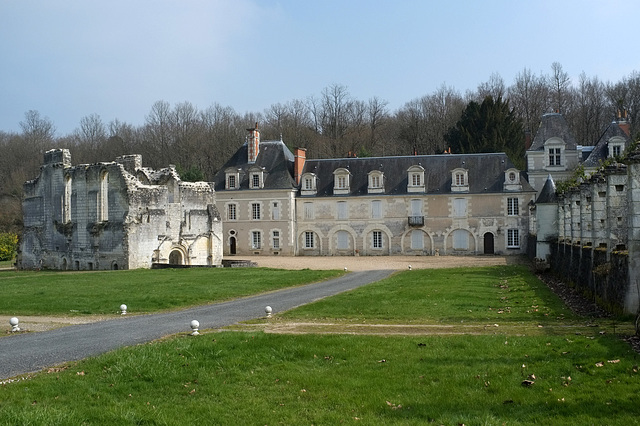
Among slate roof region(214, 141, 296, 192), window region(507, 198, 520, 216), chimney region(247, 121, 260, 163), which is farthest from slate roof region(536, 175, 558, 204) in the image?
chimney region(247, 121, 260, 163)

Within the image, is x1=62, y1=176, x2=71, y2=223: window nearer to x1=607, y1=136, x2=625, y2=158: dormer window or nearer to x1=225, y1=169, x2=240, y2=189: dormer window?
x1=225, y1=169, x2=240, y2=189: dormer window

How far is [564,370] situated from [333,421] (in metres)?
2.42

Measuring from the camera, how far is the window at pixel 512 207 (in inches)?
1469

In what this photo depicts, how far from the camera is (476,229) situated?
38031mm

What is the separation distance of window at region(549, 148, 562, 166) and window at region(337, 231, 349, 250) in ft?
41.3

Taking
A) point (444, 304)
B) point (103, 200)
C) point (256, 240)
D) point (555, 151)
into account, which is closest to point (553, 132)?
point (555, 151)

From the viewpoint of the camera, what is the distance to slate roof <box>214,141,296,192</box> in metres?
40.6

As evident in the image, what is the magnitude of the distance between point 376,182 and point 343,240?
405 cm

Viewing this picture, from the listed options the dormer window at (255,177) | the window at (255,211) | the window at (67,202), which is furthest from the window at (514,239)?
the window at (67,202)

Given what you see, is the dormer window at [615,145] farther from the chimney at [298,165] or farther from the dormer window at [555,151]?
the chimney at [298,165]

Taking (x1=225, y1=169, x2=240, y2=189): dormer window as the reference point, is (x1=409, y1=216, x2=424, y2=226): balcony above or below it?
below

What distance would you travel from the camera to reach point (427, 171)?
130ft

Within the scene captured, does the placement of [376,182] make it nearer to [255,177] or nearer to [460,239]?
[460,239]

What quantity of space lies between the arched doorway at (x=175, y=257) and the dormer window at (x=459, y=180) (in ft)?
52.7
